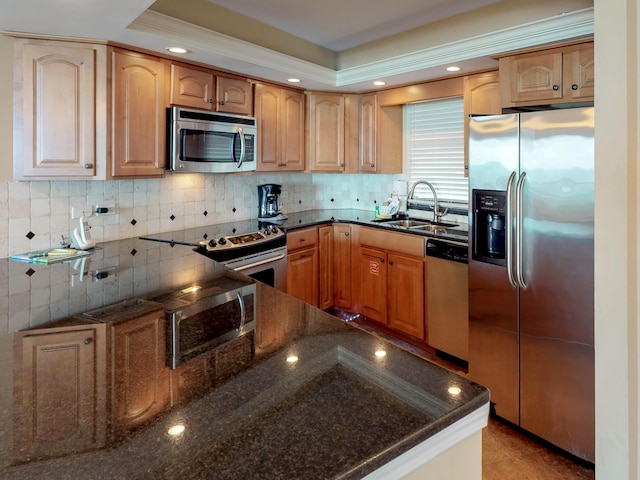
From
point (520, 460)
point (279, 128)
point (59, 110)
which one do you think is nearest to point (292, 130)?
point (279, 128)

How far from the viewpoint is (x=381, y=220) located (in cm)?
412

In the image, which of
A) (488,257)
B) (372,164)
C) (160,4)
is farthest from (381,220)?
(160,4)

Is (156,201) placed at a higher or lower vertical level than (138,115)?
lower

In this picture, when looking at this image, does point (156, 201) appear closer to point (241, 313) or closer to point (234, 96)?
point (234, 96)

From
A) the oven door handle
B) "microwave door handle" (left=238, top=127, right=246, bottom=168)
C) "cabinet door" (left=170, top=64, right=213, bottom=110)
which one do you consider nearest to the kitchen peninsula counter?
the oven door handle

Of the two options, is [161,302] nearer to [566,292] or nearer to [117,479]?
[117,479]

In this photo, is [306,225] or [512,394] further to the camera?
[306,225]

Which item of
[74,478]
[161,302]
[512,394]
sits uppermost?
[161,302]

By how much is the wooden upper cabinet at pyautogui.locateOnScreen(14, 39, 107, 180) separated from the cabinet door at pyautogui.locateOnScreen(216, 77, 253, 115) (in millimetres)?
913

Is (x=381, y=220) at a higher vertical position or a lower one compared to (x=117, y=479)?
A: higher

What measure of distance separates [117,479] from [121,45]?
2676 millimetres

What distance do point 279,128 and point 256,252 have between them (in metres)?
1.27

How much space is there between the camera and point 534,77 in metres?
2.77

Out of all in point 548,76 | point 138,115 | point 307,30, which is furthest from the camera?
point 307,30
